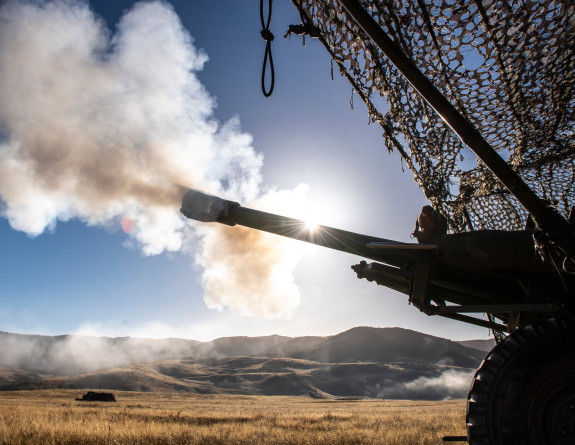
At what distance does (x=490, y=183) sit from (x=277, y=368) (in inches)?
4422

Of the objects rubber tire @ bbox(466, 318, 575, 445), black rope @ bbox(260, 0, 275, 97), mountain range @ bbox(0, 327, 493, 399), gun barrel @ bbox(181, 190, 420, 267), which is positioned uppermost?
black rope @ bbox(260, 0, 275, 97)

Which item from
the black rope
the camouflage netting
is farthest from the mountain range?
the black rope

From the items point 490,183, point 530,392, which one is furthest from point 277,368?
point 530,392

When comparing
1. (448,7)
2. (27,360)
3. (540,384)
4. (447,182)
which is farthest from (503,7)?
(27,360)

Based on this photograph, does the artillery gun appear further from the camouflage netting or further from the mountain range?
the mountain range

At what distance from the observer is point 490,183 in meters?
5.56

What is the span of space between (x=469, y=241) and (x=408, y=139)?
1.86 meters

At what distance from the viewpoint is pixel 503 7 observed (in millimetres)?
3236

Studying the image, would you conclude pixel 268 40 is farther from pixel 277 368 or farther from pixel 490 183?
pixel 277 368

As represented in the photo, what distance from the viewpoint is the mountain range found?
84.4 metres

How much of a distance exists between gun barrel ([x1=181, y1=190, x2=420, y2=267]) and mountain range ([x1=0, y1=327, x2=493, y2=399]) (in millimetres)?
80045

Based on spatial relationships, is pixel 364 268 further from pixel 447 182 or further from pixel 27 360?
pixel 27 360

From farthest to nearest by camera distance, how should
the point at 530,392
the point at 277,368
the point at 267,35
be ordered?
the point at 277,368 → the point at 267,35 → the point at 530,392

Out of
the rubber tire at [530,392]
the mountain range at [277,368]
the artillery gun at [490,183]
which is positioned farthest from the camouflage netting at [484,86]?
the mountain range at [277,368]
